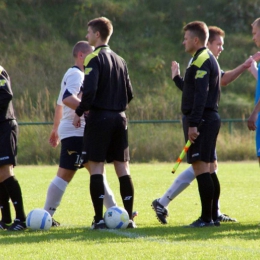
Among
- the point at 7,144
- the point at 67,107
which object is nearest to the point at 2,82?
the point at 7,144

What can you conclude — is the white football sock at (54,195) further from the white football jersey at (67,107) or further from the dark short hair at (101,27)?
the dark short hair at (101,27)

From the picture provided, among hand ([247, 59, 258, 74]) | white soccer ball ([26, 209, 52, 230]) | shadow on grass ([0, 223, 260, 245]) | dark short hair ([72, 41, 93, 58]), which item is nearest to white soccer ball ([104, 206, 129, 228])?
shadow on grass ([0, 223, 260, 245])

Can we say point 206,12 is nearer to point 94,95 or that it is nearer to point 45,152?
point 45,152

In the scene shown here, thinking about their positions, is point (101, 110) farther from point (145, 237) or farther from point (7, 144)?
point (145, 237)

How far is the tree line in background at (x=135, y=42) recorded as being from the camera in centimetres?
3147

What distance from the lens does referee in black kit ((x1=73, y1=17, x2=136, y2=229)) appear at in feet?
24.6

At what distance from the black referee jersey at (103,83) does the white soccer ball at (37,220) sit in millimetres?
1157

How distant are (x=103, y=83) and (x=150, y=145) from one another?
16.1 meters

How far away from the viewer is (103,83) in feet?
25.0

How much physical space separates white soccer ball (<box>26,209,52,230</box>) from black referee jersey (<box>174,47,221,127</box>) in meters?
1.85

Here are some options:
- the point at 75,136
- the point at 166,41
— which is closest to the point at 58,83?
the point at 166,41

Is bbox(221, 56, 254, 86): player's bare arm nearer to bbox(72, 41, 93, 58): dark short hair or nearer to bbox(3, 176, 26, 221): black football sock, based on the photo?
bbox(72, 41, 93, 58): dark short hair

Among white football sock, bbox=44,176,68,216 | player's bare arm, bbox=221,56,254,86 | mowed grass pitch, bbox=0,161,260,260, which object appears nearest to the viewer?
mowed grass pitch, bbox=0,161,260,260

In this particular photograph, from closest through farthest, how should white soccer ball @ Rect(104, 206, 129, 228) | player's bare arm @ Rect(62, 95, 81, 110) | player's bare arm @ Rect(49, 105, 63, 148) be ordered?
white soccer ball @ Rect(104, 206, 129, 228)
player's bare arm @ Rect(62, 95, 81, 110)
player's bare arm @ Rect(49, 105, 63, 148)
